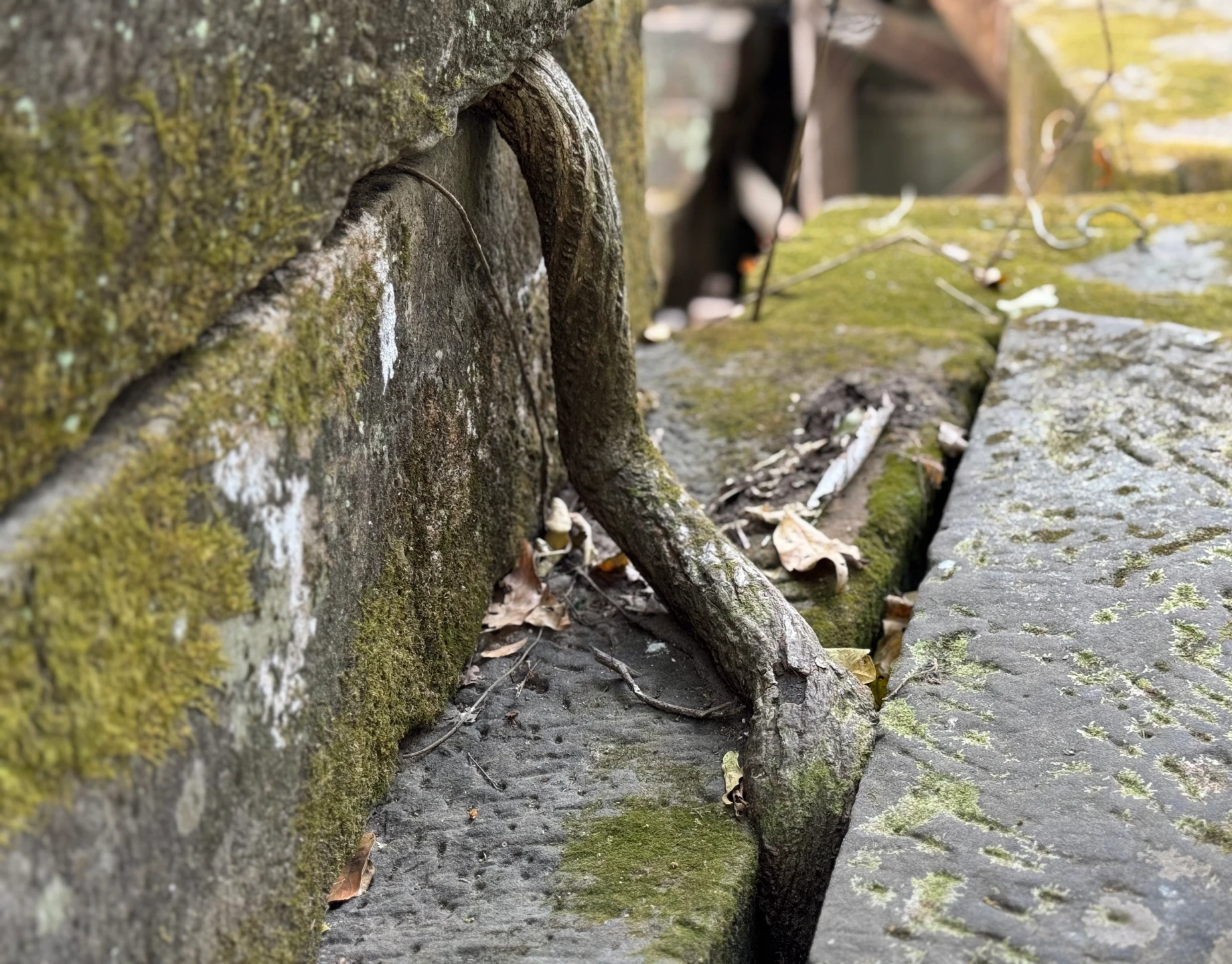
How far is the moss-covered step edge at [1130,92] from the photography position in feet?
12.8

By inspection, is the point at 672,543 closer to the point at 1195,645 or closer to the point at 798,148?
the point at 1195,645

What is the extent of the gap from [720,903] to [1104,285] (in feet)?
7.14

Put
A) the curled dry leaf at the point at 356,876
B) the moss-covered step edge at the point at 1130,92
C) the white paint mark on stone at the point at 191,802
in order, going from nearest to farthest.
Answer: the white paint mark on stone at the point at 191,802 → the curled dry leaf at the point at 356,876 → the moss-covered step edge at the point at 1130,92

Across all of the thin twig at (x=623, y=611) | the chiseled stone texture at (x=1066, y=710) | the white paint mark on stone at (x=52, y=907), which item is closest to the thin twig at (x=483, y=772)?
the thin twig at (x=623, y=611)

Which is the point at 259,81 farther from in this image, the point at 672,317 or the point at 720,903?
the point at 672,317

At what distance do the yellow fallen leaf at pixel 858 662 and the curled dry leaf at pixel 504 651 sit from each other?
1.61ft

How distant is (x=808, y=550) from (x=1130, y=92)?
309 centimetres

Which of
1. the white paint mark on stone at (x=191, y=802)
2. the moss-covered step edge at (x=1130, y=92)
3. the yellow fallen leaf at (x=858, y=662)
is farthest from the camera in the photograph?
the moss-covered step edge at (x=1130, y=92)

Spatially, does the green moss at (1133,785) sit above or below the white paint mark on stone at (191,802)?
below

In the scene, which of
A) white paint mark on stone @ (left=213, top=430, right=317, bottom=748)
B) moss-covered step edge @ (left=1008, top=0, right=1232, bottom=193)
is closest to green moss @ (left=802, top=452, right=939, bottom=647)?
white paint mark on stone @ (left=213, top=430, right=317, bottom=748)

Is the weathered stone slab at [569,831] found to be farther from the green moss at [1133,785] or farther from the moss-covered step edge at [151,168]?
the moss-covered step edge at [151,168]

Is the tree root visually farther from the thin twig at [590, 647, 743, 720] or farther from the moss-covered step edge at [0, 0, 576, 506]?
the moss-covered step edge at [0, 0, 576, 506]

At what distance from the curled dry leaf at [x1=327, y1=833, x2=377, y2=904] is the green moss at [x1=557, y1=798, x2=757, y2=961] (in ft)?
0.81

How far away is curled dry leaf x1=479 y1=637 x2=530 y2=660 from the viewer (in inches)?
80.0
